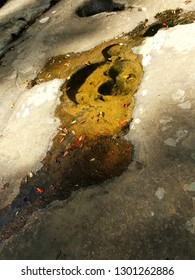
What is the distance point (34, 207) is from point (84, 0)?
12.3ft

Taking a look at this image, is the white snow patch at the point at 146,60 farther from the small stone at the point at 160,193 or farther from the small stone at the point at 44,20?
the small stone at the point at 44,20

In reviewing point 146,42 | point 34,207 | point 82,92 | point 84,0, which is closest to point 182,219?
point 34,207

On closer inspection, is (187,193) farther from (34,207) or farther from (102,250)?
(34,207)

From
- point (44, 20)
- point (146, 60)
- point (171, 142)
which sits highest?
point (44, 20)

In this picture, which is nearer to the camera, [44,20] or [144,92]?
[144,92]

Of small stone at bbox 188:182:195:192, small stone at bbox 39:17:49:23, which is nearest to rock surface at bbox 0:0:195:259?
small stone at bbox 188:182:195:192

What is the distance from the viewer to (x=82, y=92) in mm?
3578

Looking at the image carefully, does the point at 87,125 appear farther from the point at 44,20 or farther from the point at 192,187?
the point at 44,20

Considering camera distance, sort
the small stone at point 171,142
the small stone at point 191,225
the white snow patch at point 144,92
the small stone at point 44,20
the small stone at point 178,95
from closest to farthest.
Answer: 1. the small stone at point 191,225
2. the small stone at point 171,142
3. the small stone at point 178,95
4. the white snow patch at point 144,92
5. the small stone at point 44,20

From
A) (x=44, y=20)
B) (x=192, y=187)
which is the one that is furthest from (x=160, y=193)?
(x=44, y=20)

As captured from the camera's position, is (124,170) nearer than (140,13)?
Yes

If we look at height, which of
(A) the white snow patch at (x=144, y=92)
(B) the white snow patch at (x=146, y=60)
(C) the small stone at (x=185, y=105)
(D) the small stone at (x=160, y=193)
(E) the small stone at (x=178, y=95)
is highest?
(B) the white snow patch at (x=146, y=60)

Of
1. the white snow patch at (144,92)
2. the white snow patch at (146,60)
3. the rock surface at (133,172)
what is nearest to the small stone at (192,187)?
the rock surface at (133,172)
